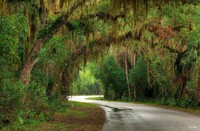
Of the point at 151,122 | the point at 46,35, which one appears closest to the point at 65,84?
the point at 151,122

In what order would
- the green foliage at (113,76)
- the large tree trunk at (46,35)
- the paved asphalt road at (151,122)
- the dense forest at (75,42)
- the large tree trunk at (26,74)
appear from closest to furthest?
the dense forest at (75,42) < the paved asphalt road at (151,122) < the large tree trunk at (46,35) < the large tree trunk at (26,74) < the green foliage at (113,76)

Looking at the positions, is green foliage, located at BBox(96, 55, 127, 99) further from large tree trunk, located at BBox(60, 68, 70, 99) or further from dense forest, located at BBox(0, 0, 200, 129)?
large tree trunk, located at BBox(60, 68, 70, 99)

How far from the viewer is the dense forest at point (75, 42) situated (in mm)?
13227

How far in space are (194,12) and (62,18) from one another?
Result: 10.3m

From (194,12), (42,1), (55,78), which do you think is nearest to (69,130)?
(42,1)

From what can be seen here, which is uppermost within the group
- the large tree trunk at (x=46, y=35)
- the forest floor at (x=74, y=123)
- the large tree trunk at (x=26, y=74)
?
→ the large tree trunk at (x=46, y=35)

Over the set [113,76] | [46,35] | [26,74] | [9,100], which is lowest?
[9,100]

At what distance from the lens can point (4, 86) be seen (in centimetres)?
1304

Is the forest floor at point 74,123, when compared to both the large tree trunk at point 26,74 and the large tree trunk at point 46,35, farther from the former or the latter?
the large tree trunk at point 46,35

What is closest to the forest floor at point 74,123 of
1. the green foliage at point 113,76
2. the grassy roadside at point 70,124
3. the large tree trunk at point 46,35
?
the grassy roadside at point 70,124

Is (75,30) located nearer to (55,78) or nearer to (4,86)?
(4,86)

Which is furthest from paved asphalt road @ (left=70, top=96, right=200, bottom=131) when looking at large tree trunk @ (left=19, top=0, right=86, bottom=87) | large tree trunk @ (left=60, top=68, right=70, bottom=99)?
large tree trunk @ (left=60, top=68, right=70, bottom=99)

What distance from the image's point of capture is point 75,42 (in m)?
25.6

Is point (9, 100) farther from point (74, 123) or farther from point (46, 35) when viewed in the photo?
point (74, 123)
